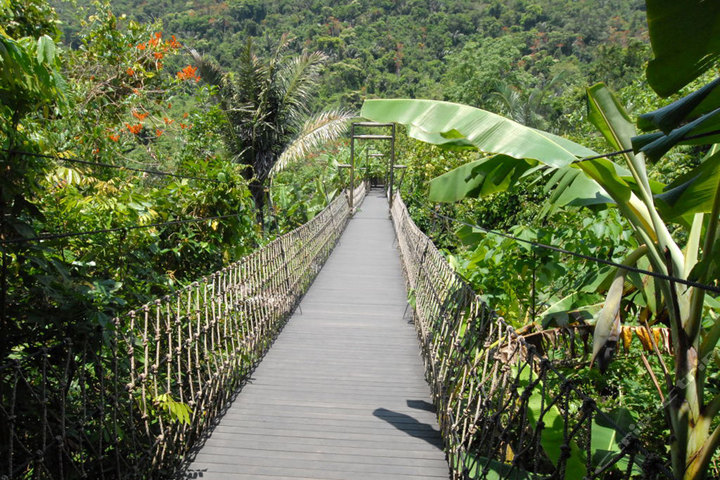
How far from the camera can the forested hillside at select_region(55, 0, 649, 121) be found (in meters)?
49.0

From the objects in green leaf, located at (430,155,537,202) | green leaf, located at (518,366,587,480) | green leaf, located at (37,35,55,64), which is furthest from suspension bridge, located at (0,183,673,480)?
green leaf, located at (37,35,55,64)

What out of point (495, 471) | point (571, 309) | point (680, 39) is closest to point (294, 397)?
point (495, 471)

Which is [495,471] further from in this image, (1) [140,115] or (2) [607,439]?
(1) [140,115]

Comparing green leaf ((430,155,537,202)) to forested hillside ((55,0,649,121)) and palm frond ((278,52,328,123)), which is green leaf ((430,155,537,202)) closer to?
palm frond ((278,52,328,123))

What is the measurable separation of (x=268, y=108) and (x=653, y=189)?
12.2m

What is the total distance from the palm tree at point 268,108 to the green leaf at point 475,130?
420 inches

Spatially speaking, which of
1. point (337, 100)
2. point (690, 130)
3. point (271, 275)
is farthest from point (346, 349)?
point (337, 100)

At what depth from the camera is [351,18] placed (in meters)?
89.2

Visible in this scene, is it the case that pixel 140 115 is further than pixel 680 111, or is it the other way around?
pixel 140 115

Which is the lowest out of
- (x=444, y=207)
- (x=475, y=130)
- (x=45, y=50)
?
(x=444, y=207)

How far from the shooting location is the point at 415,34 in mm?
78500

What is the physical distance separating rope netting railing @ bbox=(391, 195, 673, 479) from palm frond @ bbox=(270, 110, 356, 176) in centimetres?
928

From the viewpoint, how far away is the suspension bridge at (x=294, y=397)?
2344 mm

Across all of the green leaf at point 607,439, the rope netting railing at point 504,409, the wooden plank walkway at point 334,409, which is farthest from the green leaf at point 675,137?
the wooden plank walkway at point 334,409
